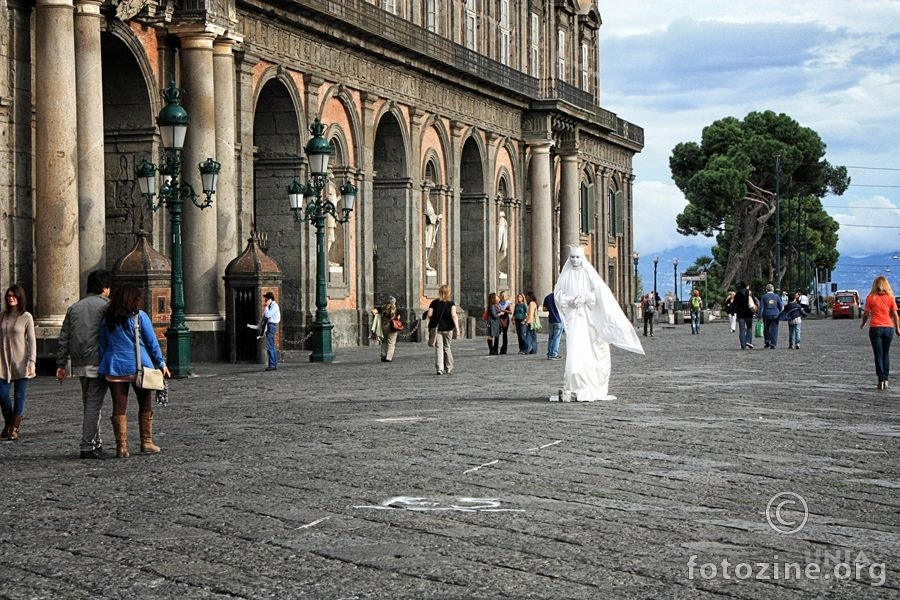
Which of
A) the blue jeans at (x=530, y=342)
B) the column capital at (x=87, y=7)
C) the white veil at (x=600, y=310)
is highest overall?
the column capital at (x=87, y=7)

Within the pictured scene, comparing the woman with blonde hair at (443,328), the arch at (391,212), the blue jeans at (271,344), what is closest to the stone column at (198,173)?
the blue jeans at (271,344)

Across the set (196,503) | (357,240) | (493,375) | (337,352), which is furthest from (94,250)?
(196,503)

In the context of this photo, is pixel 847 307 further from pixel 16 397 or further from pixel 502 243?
pixel 16 397

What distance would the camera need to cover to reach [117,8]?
2758 cm

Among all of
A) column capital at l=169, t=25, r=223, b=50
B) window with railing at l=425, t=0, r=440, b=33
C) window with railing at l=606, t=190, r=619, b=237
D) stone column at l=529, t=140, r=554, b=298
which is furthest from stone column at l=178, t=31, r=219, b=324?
window with railing at l=606, t=190, r=619, b=237

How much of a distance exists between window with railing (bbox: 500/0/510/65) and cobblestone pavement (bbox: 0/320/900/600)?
1374 inches

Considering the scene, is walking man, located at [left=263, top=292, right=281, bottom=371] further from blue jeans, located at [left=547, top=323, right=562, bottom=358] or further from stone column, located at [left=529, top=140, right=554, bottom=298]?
stone column, located at [left=529, top=140, right=554, bottom=298]

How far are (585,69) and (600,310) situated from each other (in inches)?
1852

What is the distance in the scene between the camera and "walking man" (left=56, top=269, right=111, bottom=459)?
12.9 metres

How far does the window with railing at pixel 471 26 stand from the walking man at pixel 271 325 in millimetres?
22614

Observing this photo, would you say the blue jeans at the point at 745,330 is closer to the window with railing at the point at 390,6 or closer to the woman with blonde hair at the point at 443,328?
the woman with blonde hair at the point at 443,328

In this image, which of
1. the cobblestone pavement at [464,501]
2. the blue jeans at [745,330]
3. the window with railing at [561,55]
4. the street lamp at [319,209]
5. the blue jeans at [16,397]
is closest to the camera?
the cobblestone pavement at [464,501]

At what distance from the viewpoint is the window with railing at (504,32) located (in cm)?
5272

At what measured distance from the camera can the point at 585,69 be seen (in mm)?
65062
